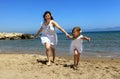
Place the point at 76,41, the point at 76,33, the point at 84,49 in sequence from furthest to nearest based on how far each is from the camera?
the point at 84,49 < the point at 76,41 < the point at 76,33

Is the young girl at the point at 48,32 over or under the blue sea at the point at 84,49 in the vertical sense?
over

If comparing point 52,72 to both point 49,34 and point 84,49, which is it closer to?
point 49,34

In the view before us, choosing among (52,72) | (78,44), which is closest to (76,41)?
(78,44)

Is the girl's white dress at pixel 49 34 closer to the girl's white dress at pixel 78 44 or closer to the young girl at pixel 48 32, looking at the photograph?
the young girl at pixel 48 32

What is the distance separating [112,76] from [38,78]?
1976 millimetres

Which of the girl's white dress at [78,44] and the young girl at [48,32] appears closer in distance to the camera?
the girl's white dress at [78,44]

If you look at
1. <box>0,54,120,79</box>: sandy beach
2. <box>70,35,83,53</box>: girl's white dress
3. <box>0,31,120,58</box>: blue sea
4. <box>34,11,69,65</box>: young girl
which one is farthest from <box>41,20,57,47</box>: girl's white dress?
<box>0,31,120,58</box>: blue sea

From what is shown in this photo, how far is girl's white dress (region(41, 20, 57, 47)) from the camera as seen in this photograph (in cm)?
861

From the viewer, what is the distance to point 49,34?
28.6 ft

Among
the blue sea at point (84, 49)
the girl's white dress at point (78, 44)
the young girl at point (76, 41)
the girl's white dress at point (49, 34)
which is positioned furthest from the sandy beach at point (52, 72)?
the blue sea at point (84, 49)

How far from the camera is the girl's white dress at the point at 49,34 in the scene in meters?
8.61

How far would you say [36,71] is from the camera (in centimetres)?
771

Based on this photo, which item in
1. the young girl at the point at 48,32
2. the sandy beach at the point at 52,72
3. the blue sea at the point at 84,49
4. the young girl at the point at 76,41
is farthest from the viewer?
the blue sea at the point at 84,49

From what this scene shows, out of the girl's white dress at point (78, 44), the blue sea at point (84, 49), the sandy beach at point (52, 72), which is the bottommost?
the blue sea at point (84, 49)
